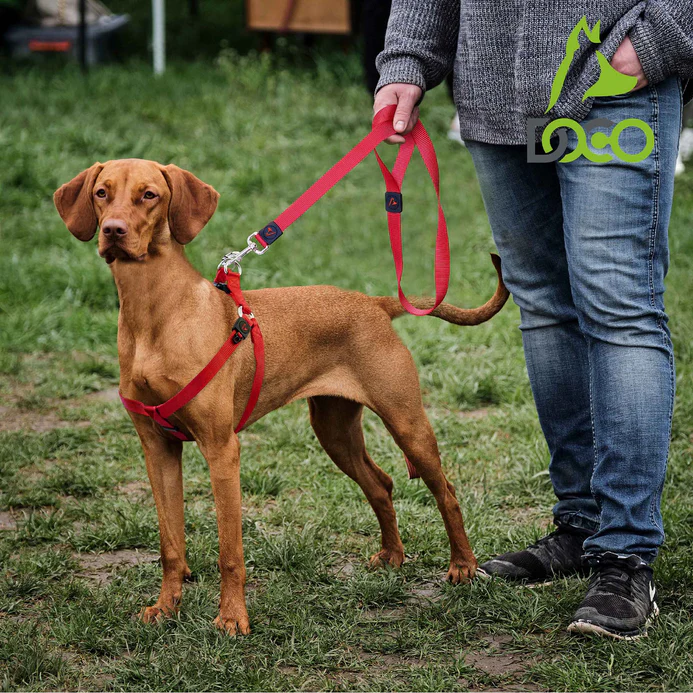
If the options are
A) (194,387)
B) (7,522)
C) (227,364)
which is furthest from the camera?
(7,522)

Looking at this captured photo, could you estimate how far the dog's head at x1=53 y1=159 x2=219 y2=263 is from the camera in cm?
264

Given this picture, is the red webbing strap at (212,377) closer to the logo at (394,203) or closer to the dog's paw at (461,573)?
the logo at (394,203)

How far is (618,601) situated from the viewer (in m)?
2.63

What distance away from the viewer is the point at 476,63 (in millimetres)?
2865

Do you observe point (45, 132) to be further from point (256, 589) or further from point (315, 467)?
point (256, 589)

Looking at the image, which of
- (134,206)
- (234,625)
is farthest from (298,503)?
(134,206)

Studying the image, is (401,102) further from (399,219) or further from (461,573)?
(461,573)

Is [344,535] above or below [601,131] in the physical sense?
below

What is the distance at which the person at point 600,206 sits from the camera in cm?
257

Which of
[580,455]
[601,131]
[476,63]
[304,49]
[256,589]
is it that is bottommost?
[256,589]

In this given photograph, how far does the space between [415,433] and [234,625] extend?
828 mm

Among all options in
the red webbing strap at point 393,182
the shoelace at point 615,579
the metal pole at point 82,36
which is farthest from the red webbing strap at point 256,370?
the metal pole at point 82,36

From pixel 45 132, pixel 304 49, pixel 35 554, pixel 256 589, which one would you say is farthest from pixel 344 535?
pixel 304 49

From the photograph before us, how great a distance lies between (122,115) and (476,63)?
7.26m
